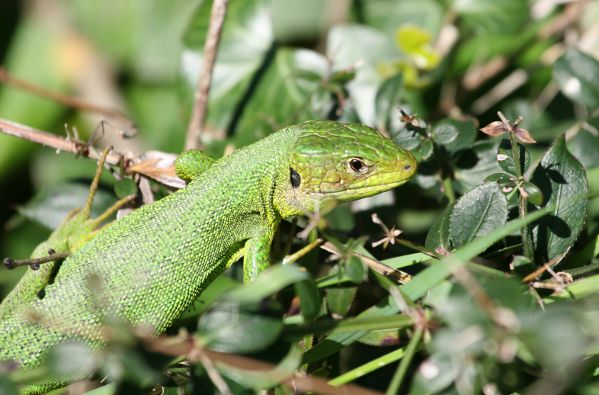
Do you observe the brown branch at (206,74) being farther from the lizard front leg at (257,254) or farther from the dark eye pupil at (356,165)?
the dark eye pupil at (356,165)

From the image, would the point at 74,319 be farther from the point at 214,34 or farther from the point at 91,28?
the point at 91,28

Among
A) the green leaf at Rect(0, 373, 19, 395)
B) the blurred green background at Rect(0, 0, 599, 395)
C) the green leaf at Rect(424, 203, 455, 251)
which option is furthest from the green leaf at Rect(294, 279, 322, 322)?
the green leaf at Rect(0, 373, 19, 395)

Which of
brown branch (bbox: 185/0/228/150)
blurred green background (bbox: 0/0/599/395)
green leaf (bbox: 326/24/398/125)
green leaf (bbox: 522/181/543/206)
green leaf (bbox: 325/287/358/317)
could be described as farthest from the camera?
green leaf (bbox: 326/24/398/125)


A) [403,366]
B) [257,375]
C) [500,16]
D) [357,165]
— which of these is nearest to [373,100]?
[357,165]

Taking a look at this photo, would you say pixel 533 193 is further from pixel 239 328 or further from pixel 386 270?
pixel 239 328

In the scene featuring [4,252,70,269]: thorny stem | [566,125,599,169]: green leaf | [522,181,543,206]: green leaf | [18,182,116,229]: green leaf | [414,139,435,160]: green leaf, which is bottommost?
[18,182,116,229]: green leaf

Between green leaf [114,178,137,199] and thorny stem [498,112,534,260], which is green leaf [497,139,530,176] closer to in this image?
thorny stem [498,112,534,260]

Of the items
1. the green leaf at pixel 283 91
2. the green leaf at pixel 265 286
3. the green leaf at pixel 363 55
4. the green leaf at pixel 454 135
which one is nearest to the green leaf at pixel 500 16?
the green leaf at pixel 363 55
